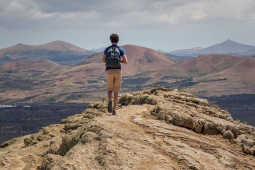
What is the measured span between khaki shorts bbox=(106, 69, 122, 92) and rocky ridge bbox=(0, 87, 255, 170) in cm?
102

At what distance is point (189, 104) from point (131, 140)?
20.6ft

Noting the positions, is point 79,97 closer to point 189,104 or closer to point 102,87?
point 102,87

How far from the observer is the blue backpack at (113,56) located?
12.0 m

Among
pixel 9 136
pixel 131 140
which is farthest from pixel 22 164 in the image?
pixel 9 136

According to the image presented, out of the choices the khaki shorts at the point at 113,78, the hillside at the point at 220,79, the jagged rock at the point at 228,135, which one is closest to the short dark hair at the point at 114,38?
Result: the khaki shorts at the point at 113,78

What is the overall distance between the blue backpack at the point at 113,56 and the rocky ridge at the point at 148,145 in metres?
1.86

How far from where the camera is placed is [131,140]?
32.0 feet

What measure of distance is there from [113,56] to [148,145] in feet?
12.4

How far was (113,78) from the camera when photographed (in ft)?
41.0

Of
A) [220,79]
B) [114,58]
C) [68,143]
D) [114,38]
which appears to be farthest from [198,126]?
[220,79]

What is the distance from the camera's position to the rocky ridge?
875 cm

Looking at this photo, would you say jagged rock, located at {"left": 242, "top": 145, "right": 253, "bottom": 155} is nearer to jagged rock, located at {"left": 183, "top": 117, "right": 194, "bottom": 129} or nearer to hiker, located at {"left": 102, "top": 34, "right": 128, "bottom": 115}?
jagged rock, located at {"left": 183, "top": 117, "right": 194, "bottom": 129}

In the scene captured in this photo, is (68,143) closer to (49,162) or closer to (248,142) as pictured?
(49,162)

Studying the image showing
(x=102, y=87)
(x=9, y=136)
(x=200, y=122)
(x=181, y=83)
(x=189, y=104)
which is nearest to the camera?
(x=200, y=122)
